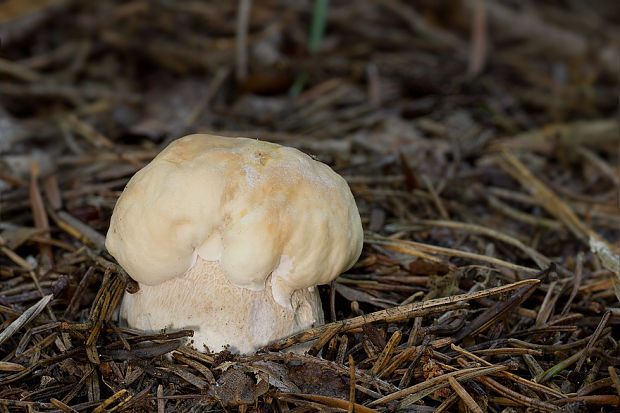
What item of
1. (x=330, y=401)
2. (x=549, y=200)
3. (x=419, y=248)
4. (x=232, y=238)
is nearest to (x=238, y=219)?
(x=232, y=238)

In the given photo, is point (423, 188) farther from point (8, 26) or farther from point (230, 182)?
point (8, 26)

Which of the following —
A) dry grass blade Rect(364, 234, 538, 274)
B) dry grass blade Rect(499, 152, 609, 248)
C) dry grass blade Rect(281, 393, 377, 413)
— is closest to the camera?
dry grass blade Rect(281, 393, 377, 413)

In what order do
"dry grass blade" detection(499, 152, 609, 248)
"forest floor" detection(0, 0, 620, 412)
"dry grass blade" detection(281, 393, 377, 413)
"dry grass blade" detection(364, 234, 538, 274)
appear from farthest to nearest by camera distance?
1. "dry grass blade" detection(499, 152, 609, 248)
2. "dry grass blade" detection(364, 234, 538, 274)
3. "forest floor" detection(0, 0, 620, 412)
4. "dry grass blade" detection(281, 393, 377, 413)

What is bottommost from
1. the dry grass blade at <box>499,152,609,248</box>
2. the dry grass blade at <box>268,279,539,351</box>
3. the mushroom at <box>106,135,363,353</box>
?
the dry grass blade at <box>499,152,609,248</box>

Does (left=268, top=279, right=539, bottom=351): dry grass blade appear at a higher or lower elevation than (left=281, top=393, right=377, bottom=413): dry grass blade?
higher

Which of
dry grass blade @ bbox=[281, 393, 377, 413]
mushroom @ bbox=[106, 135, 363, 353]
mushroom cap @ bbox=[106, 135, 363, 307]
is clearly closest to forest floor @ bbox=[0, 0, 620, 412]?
dry grass blade @ bbox=[281, 393, 377, 413]

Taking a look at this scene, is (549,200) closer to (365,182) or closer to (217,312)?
(365,182)

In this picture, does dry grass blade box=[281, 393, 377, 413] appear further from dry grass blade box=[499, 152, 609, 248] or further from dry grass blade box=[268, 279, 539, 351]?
dry grass blade box=[499, 152, 609, 248]

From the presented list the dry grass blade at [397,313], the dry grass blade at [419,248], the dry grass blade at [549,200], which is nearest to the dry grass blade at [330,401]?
the dry grass blade at [397,313]

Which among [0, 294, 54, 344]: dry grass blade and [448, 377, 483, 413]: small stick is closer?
[448, 377, 483, 413]: small stick
